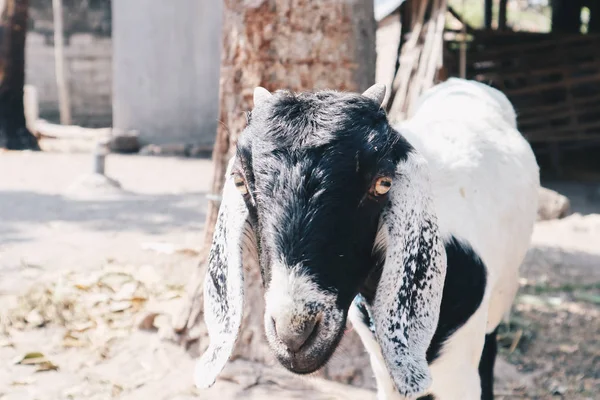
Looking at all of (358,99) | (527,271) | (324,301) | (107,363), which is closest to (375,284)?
(324,301)

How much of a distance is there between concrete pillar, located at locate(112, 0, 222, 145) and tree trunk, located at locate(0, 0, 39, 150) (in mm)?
1834

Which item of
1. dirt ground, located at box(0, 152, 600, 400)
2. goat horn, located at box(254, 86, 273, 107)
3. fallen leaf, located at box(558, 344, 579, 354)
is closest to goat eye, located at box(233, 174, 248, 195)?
goat horn, located at box(254, 86, 273, 107)

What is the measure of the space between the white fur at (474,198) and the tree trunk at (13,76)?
1099 centimetres

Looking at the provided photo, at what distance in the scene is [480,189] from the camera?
3068mm

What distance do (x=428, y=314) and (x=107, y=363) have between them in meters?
2.68

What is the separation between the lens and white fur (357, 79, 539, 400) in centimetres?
280

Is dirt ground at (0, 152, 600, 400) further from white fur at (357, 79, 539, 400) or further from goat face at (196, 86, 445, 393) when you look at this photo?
goat face at (196, 86, 445, 393)

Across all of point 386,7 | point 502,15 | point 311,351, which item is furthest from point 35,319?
point 502,15

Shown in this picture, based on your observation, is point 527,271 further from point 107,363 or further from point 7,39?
point 7,39

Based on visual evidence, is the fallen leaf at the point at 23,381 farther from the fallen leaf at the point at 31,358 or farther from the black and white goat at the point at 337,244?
the black and white goat at the point at 337,244

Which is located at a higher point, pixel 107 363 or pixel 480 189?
pixel 480 189

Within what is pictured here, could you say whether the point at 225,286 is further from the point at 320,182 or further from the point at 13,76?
the point at 13,76

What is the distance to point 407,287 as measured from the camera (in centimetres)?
221

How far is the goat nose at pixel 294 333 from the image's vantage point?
1.96m
